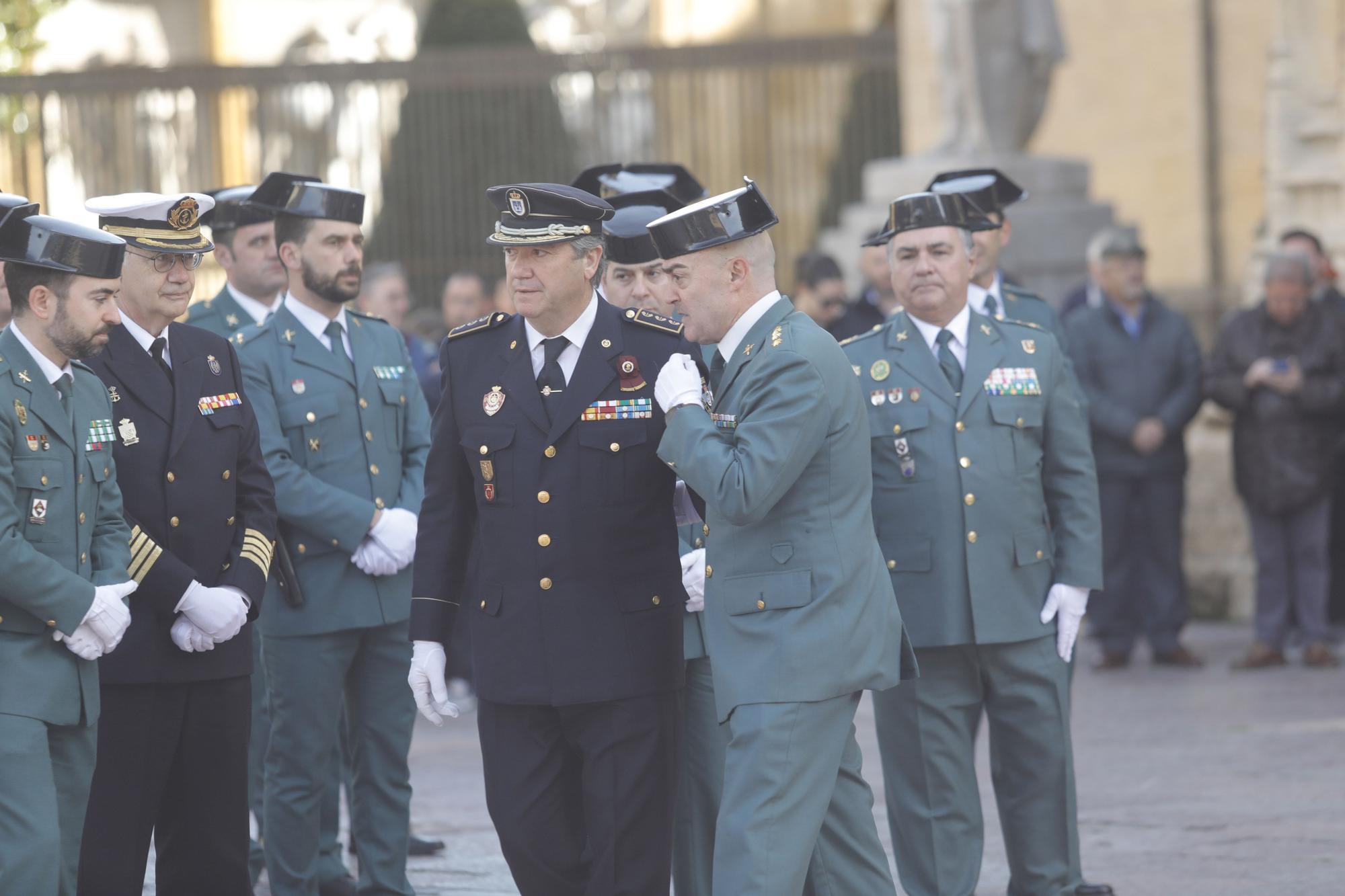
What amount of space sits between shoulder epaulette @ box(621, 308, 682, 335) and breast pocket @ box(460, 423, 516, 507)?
40 cm

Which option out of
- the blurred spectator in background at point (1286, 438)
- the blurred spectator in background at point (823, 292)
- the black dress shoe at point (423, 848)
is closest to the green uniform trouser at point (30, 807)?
the black dress shoe at point (423, 848)

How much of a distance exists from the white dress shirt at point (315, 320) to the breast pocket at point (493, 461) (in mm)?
1293

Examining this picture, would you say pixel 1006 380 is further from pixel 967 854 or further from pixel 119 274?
pixel 119 274

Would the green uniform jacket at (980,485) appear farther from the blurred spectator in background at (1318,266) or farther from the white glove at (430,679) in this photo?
the blurred spectator in background at (1318,266)

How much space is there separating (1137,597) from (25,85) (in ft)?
34.7

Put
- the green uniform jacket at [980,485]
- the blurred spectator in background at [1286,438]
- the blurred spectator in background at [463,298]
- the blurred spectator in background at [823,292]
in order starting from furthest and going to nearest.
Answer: the blurred spectator in background at [463,298] → the blurred spectator in background at [1286,438] → the blurred spectator in background at [823,292] → the green uniform jacket at [980,485]

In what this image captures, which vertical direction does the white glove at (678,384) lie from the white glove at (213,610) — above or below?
above

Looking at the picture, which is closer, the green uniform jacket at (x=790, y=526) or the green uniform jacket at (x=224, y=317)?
the green uniform jacket at (x=790, y=526)

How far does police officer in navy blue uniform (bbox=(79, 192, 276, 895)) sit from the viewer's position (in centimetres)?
445

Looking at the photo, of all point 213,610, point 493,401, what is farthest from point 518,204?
point 213,610

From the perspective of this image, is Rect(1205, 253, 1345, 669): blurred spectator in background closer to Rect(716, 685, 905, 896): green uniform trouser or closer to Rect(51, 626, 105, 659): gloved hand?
Rect(716, 685, 905, 896): green uniform trouser

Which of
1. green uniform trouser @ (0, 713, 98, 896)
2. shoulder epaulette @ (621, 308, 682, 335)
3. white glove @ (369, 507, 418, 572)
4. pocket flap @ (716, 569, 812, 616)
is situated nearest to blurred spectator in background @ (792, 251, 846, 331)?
white glove @ (369, 507, 418, 572)

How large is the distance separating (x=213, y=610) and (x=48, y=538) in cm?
47

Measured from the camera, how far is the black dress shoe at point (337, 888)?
219 inches
